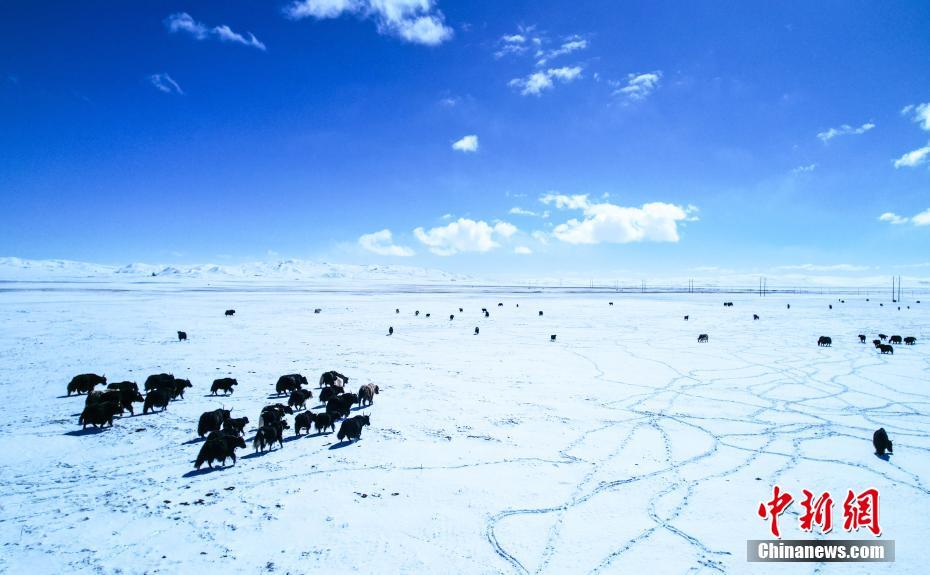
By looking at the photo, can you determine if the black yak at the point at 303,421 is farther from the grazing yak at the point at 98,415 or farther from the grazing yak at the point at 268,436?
the grazing yak at the point at 98,415

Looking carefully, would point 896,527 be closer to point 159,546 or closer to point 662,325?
point 159,546

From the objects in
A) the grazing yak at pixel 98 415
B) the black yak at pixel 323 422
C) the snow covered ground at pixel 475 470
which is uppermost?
the grazing yak at pixel 98 415

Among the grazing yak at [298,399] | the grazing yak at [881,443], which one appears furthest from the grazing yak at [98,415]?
the grazing yak at [881,443]

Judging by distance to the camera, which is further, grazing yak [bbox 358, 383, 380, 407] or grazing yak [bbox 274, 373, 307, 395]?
grazing yak [bbox 274, 373, 307, 395]

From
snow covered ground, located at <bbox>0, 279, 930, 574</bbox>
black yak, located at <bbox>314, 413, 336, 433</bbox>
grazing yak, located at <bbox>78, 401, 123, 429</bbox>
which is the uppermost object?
grazing yak, located at <bbox>78, 401, 123, 429</bbox>

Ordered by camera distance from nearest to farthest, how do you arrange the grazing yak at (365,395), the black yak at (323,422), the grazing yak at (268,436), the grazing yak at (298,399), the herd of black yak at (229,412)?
the herd of black yak at (229,412)
the grazing yak at (268,436)
the black yak at (323,422)
the grazing yak at (298,399)
the grazing yak at (365,395)

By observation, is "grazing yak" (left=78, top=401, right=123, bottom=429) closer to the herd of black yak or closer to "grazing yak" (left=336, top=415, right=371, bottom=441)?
the herd of black yak

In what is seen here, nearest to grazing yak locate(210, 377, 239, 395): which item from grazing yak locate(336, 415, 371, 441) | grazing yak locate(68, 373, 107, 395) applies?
grazing yak locate(68, 373, 107, 395)
